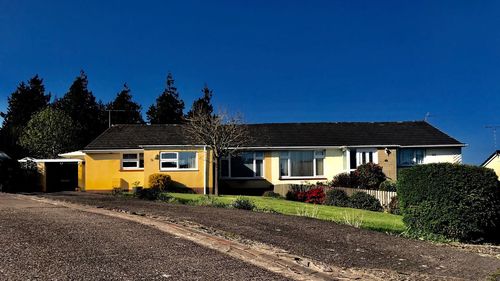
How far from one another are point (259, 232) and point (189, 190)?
18527mm

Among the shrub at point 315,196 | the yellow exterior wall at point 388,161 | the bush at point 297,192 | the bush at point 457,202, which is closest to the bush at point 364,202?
the shrub at point 315,196

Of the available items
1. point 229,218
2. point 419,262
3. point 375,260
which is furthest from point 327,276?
point 229,218

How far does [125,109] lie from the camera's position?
64.2 m

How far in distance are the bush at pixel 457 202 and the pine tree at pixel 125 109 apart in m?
56.2

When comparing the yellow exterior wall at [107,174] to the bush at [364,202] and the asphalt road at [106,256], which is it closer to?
the bush at [364,202]

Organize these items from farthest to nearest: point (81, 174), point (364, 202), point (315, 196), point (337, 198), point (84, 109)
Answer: point (84, 109) < point (81, 174) < point (315, 196) < point (337, 198) < point (364, 202)

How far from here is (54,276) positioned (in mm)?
5512

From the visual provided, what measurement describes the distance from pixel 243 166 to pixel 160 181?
5.60 meters

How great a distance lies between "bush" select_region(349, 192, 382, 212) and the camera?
816 inches

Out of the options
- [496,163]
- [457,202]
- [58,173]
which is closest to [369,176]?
[496,163]

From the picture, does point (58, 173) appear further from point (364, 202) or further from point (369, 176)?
point (364, 202)

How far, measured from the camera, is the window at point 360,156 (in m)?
30.0

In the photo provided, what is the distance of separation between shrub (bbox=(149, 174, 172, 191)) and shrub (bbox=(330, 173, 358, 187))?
961 cm

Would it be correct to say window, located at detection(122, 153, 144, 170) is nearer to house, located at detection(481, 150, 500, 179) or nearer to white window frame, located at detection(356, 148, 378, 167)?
white window frame, located at detection(356, 148, 378, 167)
